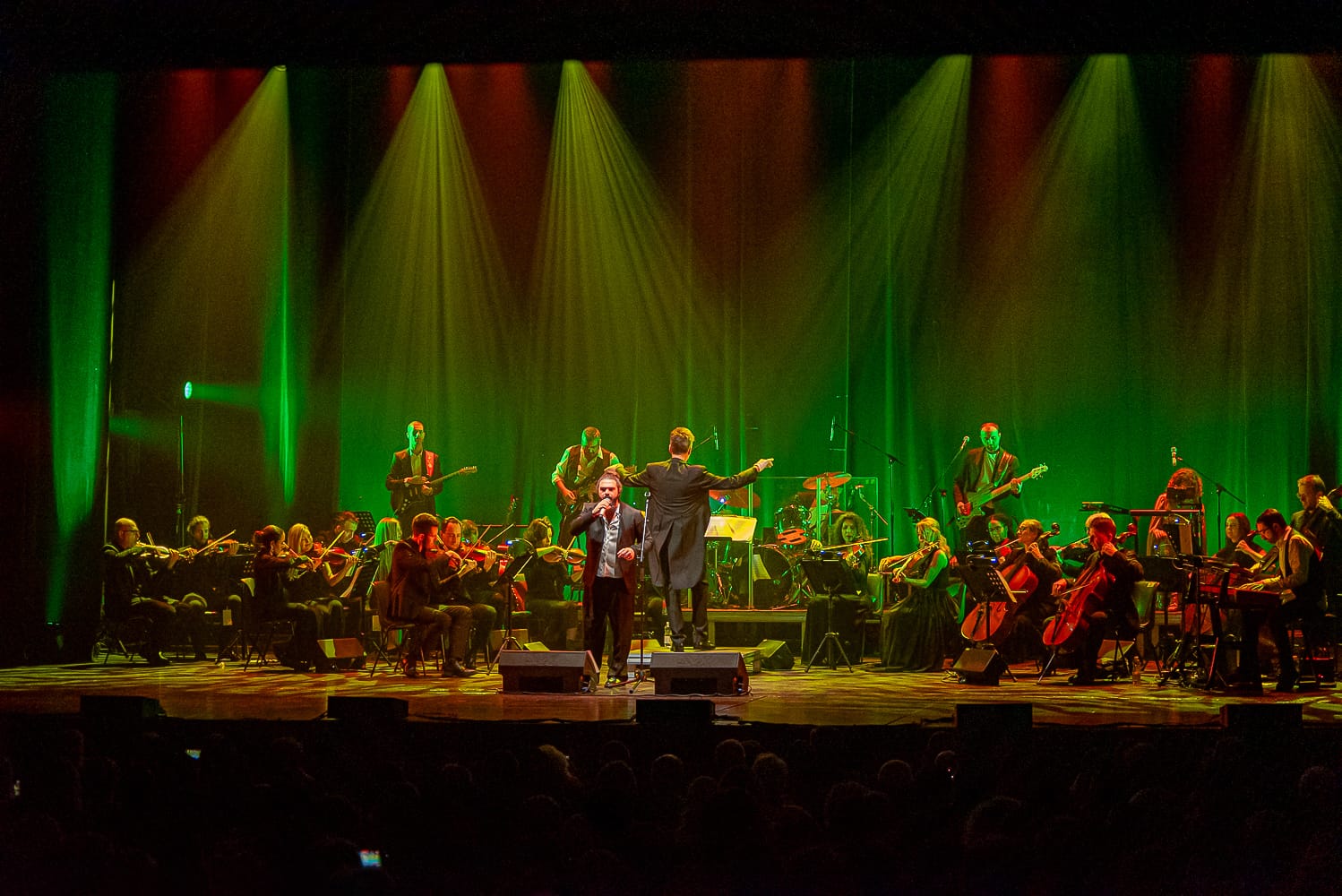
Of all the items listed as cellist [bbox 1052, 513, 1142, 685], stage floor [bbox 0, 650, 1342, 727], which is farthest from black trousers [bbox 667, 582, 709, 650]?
cellist [bbox 1052, 513, 1142, 685]

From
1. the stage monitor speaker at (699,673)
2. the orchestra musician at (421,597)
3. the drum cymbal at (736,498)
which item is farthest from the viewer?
the drum cymbal at (736,498)

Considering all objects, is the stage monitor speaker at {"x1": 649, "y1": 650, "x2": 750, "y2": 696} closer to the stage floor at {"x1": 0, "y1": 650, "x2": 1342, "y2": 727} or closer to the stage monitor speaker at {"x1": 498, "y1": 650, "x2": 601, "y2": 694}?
the stage floor at {"x1": 0, "y1": 650, "x2": 1342, "y2": 727}

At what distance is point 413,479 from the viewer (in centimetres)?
1427

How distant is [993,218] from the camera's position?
15.4 m

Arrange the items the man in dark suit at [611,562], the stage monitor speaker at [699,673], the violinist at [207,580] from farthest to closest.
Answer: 1. the violinist at [207,580]
2. the man in dark suit at [611,562]
3. the stage monitor speaker at [699,673]

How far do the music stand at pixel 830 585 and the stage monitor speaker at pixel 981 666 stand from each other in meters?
1.32

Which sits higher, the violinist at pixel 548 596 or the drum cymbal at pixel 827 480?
the drum cymbal at pixel 827 480

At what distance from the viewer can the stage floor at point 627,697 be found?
7.00m

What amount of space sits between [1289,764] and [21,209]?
11.5 metres

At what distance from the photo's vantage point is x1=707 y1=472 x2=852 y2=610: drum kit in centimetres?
1275

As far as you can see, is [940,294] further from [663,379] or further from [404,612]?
[404,612]

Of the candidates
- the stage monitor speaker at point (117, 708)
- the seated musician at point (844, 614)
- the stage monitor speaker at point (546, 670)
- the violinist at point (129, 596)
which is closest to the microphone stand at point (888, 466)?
the seated musician at point (844, 614)

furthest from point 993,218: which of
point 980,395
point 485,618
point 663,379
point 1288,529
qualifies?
point 485,618

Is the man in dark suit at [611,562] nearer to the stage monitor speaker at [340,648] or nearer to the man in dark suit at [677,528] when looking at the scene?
the man in dark suit at [677,528]
